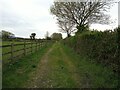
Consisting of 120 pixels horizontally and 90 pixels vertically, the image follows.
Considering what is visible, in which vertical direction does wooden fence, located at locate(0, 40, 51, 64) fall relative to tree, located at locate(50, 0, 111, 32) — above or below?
below

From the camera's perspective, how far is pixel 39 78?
750 cm

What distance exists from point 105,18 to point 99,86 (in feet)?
81.6

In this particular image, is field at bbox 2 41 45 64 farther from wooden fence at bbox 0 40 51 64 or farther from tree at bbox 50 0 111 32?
tree at bbox 50 0 111 32

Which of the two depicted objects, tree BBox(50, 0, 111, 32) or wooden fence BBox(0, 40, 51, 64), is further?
tree BBox(50, 0, 111, 32)

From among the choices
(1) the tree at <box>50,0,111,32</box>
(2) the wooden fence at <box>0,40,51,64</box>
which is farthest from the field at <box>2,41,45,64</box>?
(1) the tree at <box>50,0,111,32</box>

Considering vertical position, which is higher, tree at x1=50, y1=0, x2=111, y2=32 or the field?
tree at x1=50, y1=0, x2=111, y2=32

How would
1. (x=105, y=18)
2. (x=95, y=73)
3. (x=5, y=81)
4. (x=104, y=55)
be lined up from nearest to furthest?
1. (x=5, y=81)
2. (x=95, y=73)
3. (x=104, y=55)
4. (x=105, y=18)

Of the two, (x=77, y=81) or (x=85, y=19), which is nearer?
(x=77, y=81)

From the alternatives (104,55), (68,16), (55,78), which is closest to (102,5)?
(68,16)

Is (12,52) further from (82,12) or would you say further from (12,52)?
(82,12)

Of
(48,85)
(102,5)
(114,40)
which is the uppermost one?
(102,5)

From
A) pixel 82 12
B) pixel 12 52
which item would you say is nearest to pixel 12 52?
pixel 12 52

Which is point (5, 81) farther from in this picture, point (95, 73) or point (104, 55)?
point (104, 55)

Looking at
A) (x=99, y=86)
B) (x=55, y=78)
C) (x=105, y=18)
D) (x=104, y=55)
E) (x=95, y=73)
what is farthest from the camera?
(x=105, y=18)
